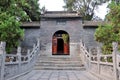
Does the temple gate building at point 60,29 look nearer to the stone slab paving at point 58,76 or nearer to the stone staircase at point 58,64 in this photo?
the stone staircase at point 58,64

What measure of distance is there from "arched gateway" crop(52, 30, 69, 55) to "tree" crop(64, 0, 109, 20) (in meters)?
5.25

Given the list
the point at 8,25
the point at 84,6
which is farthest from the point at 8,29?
the point at 84,6

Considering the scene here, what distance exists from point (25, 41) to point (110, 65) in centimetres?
959

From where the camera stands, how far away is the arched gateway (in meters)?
16.2

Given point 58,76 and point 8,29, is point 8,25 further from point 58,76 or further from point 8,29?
point 58,76

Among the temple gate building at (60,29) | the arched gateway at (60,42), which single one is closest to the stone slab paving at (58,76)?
the temple gate building at (60,29)

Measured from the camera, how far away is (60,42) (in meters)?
19.4

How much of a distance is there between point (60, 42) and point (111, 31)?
10.1 m

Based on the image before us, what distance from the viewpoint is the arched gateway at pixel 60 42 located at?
16250 mm

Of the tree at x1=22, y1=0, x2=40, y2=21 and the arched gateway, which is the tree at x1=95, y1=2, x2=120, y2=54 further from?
the tree at x1=22, y1=0, x2=40, y2=21


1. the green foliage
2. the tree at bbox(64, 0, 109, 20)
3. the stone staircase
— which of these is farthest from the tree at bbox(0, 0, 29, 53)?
the tree at bbox(64, 0, 109, 20)

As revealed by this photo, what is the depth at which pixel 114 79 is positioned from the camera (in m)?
5.25

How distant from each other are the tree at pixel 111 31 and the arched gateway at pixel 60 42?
21.0ft

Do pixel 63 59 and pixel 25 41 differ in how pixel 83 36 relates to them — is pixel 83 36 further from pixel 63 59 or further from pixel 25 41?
pixel 25 41
